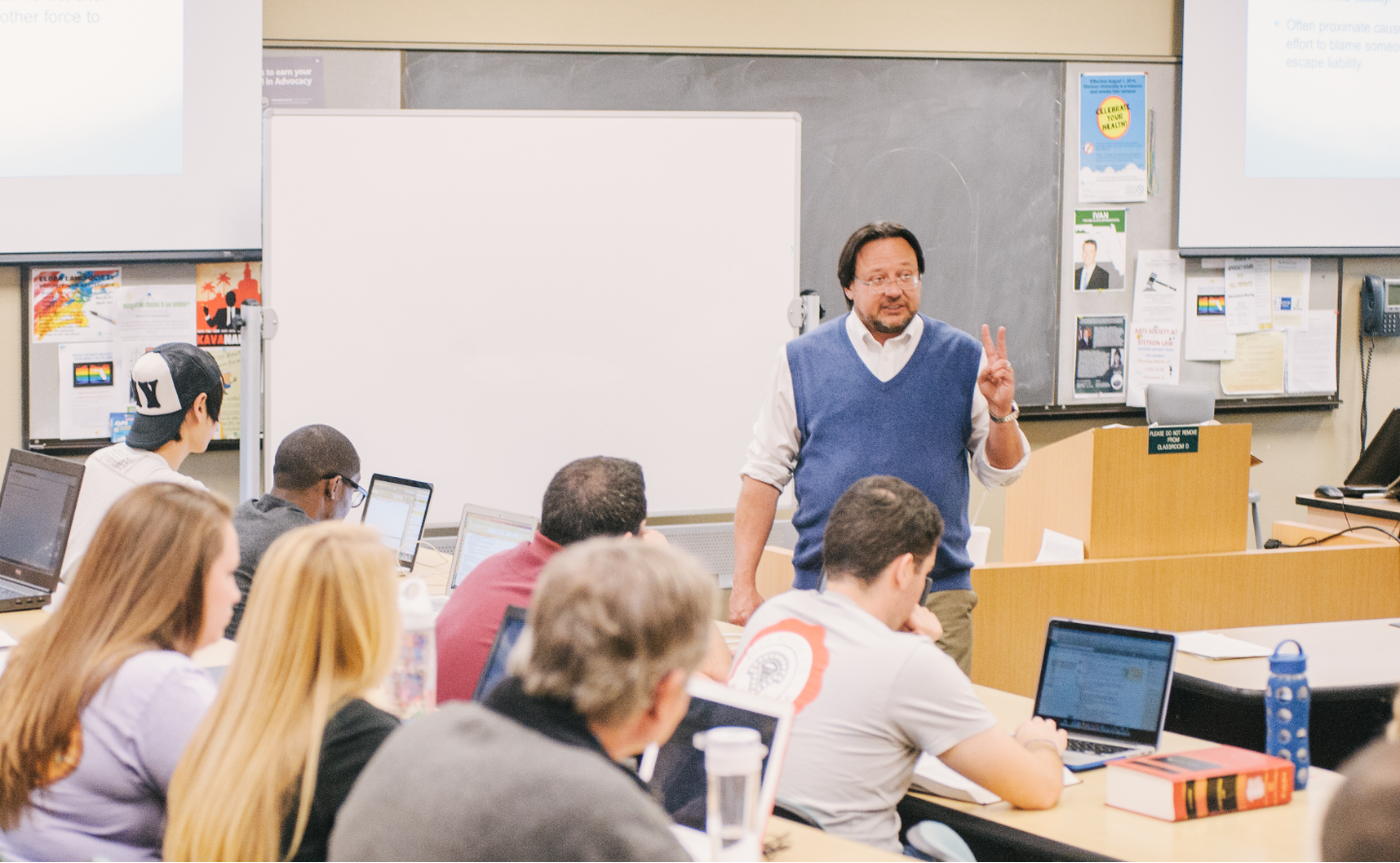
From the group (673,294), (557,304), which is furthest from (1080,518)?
(557,304)

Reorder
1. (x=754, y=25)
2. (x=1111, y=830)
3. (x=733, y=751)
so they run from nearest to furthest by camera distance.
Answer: (x=733, y=751), (x=1111, y=830), (x=754, y=25)

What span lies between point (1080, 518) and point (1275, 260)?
2231 mm

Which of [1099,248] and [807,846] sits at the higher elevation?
[1099,248]

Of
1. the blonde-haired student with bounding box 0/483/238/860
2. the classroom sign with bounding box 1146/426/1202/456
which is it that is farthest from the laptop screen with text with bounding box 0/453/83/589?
the classroom sign with bounding box 1146/426/1202/456

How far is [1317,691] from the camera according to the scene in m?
2.53

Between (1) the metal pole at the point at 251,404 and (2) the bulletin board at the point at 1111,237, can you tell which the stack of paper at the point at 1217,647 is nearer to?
(2) the bulletin board at the point at 1111,237

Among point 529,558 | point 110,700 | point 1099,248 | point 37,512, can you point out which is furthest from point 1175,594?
point 37,512

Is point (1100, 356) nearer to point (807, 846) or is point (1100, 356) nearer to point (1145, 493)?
point (1145, 493)

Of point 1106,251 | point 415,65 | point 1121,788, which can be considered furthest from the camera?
point 1106,251

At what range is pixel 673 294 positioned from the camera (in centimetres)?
406

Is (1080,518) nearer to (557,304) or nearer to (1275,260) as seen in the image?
(557,304)

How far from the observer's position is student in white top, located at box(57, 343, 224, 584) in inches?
117

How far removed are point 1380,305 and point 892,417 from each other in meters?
3.42

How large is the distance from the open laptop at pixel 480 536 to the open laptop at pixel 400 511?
1.09 feet
